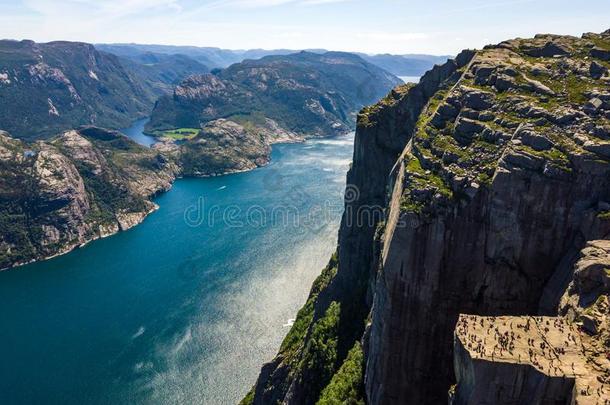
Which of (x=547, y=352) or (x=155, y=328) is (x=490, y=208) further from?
(x=155, y=328)

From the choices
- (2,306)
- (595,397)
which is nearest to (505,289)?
(595,397)

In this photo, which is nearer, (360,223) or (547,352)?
(547,352)

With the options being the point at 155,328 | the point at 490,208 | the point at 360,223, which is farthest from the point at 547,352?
the point at 155,328

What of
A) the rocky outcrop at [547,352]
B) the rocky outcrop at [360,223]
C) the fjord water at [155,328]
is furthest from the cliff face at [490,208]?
the fjord water at [155,328]

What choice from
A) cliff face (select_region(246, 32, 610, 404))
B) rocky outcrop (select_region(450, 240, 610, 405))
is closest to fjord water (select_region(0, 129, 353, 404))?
cliff face (select_region(246, 32, 610, 404))

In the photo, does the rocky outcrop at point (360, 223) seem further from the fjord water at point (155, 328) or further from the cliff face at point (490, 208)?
the fjord water at point (155, 328)

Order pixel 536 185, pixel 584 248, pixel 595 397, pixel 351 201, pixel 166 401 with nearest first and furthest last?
pixel 595 397 < pixel 584 248 < pixel 536 185 < pixel 351 201 < pixel 166 401

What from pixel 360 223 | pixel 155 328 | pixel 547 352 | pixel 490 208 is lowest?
pixel 155 328

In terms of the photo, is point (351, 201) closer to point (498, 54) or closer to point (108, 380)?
point (498, 54)

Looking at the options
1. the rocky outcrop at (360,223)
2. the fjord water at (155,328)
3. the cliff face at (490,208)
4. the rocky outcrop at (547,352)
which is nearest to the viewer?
the rocky outcrop at (547,352)
